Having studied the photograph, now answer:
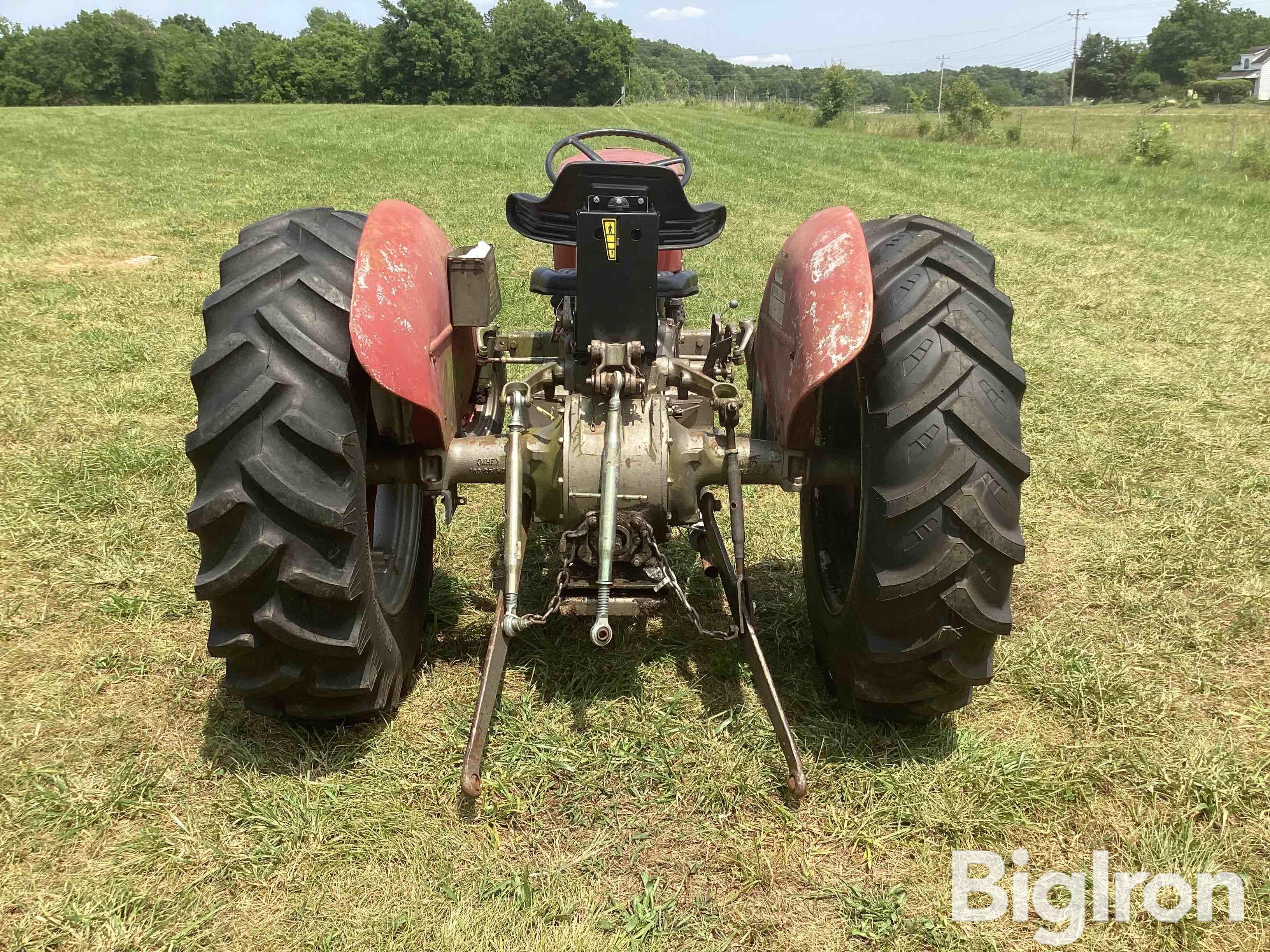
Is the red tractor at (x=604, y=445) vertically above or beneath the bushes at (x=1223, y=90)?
beneath

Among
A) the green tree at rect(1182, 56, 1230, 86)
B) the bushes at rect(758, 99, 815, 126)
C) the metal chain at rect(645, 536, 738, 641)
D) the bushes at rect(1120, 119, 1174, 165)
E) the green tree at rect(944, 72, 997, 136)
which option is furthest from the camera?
the green tree at rect(1182, 56, 1230, 86)

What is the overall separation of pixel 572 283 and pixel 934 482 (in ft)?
5.73

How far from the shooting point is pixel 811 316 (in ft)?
8.30

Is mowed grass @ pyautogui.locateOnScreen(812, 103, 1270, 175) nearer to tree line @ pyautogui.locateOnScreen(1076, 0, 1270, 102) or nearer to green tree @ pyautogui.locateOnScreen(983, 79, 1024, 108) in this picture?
tree line @ pyautogui.locateOnScreen(1076, 0, 1270, 102)

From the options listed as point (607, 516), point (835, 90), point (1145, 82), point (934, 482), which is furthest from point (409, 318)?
point (1145, 82)

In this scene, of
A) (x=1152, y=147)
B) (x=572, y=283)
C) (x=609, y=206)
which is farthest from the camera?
(x=1152, y=147)

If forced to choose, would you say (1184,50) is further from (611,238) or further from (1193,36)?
(611,238)

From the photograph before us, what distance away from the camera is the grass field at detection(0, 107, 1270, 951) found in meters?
2.22

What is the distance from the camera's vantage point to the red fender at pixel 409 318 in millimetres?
2357

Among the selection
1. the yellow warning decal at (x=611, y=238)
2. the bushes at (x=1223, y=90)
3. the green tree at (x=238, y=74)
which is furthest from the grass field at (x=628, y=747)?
the green tree at (x=238, y=74)

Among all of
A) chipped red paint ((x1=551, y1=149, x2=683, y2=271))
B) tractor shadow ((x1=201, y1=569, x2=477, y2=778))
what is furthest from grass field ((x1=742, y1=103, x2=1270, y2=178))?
tractor shadow ((x1=201, y1=569, x2=477, y2=778))

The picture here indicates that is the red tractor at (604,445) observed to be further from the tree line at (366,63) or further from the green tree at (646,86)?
the green tree at (646,86)

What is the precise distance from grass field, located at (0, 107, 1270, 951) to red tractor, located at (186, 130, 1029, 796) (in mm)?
206

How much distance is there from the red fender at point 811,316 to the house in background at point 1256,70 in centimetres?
8236
